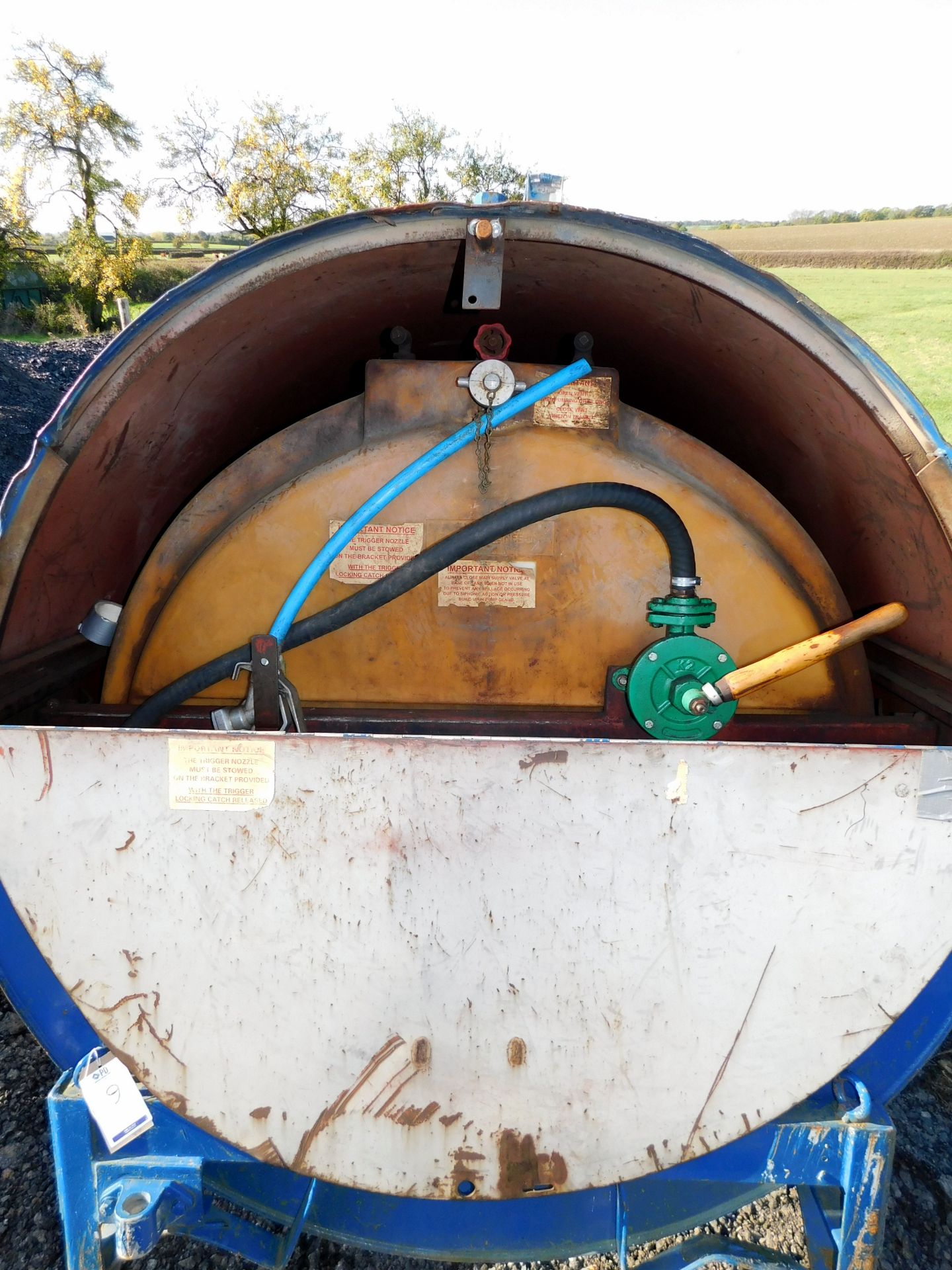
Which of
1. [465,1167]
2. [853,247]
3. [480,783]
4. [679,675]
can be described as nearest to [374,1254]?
[465,1167]

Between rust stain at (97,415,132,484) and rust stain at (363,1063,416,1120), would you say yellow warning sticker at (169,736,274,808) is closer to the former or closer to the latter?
rust stain at (363,1063,416,1120)

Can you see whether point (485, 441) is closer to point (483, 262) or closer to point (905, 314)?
point (483, 262)

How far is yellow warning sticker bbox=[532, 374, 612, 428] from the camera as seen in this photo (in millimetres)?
1706

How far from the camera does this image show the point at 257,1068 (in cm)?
116

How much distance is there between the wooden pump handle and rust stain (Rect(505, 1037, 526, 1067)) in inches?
27.9

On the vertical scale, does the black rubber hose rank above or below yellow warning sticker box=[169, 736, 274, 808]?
above

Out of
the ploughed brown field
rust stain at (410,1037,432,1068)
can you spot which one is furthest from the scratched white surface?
the ploughed brown field

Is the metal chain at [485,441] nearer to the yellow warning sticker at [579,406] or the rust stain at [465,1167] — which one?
the yellow warning sticker at [579,406]

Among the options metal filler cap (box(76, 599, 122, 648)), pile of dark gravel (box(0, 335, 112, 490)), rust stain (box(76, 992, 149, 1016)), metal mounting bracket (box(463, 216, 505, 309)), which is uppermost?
pile of dark gravel (box(0, 335, 112, 490))

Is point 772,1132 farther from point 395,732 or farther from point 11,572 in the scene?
point 11,572

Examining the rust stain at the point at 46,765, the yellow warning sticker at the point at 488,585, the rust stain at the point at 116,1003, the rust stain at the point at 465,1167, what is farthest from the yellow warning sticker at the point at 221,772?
the yellow warning sticker at the point at 488,585

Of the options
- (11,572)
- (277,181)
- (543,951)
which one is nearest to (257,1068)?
(543,951)

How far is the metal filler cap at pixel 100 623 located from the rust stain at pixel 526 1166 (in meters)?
1.29

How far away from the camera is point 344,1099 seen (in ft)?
3.83
